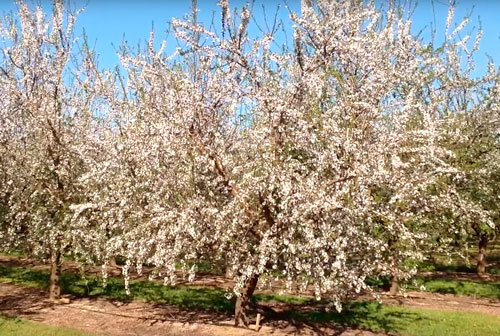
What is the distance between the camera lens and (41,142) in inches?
545

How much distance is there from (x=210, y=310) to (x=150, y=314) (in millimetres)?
1634

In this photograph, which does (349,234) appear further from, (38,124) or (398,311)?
(38,124)

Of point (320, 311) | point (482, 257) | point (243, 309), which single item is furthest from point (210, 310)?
point (482, 257)

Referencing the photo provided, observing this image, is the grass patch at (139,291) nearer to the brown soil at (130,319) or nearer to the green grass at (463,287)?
the brown soil at (130,319)

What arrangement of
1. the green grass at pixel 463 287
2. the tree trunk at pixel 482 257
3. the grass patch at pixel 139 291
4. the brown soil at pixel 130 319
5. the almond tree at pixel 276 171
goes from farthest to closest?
the tree trunk at pixel 482 257, the green grass at pixel 463 287, the grass patch at pixel 139 291, the brown soil at pixel 130 319, the almond tree at pixel 276 171

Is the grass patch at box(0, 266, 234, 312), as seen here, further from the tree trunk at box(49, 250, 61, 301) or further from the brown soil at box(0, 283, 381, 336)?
the tree trunk at box(49, 250, 61, 301)

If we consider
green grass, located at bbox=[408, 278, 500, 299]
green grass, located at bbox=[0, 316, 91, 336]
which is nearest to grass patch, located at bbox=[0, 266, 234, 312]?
green grass, located at bbox=[0, 316, 91, 336]

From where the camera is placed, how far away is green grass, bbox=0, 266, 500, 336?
12.1 metres

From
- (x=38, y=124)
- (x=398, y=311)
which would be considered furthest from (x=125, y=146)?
(x=398, y=311)

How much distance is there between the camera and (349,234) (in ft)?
30.0

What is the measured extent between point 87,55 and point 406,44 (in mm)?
10125

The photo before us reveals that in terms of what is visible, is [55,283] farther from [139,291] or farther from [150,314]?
[150,314]

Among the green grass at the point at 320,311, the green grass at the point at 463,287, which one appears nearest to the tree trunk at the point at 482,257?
the green grass at the point at 463,287

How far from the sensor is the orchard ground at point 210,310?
39.3 feet
